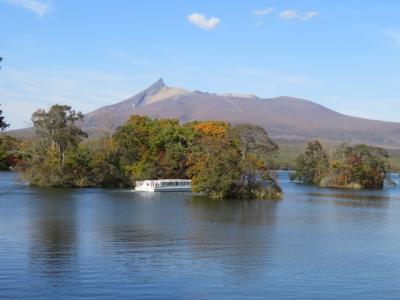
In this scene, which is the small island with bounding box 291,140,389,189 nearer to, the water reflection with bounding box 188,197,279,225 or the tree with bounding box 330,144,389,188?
the tree with bounding box 330,144,389,188

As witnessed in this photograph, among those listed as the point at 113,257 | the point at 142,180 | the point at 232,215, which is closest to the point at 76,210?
the point at 232,215

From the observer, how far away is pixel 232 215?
137 feet

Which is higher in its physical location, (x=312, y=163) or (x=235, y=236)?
(x=312, y=163)

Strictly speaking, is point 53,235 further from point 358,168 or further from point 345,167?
point 358,168

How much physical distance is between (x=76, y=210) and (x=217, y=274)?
23.8m

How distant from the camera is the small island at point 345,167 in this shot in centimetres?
9531

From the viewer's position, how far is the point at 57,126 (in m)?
77.4

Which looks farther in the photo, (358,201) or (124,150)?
(124,150)

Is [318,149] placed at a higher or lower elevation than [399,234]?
higher

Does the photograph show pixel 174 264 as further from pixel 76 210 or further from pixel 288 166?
pixel 288 166

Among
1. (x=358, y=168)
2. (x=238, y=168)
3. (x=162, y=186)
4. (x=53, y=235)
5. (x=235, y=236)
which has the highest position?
(x=358, y=168)

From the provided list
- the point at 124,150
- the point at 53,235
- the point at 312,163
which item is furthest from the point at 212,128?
Result: the point at 53,235

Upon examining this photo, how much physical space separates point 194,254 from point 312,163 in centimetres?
8510

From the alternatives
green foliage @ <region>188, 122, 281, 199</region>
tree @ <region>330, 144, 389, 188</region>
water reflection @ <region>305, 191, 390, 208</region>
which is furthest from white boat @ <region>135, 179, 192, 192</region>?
tree @ <region>330, 144, 389, 188</region>
